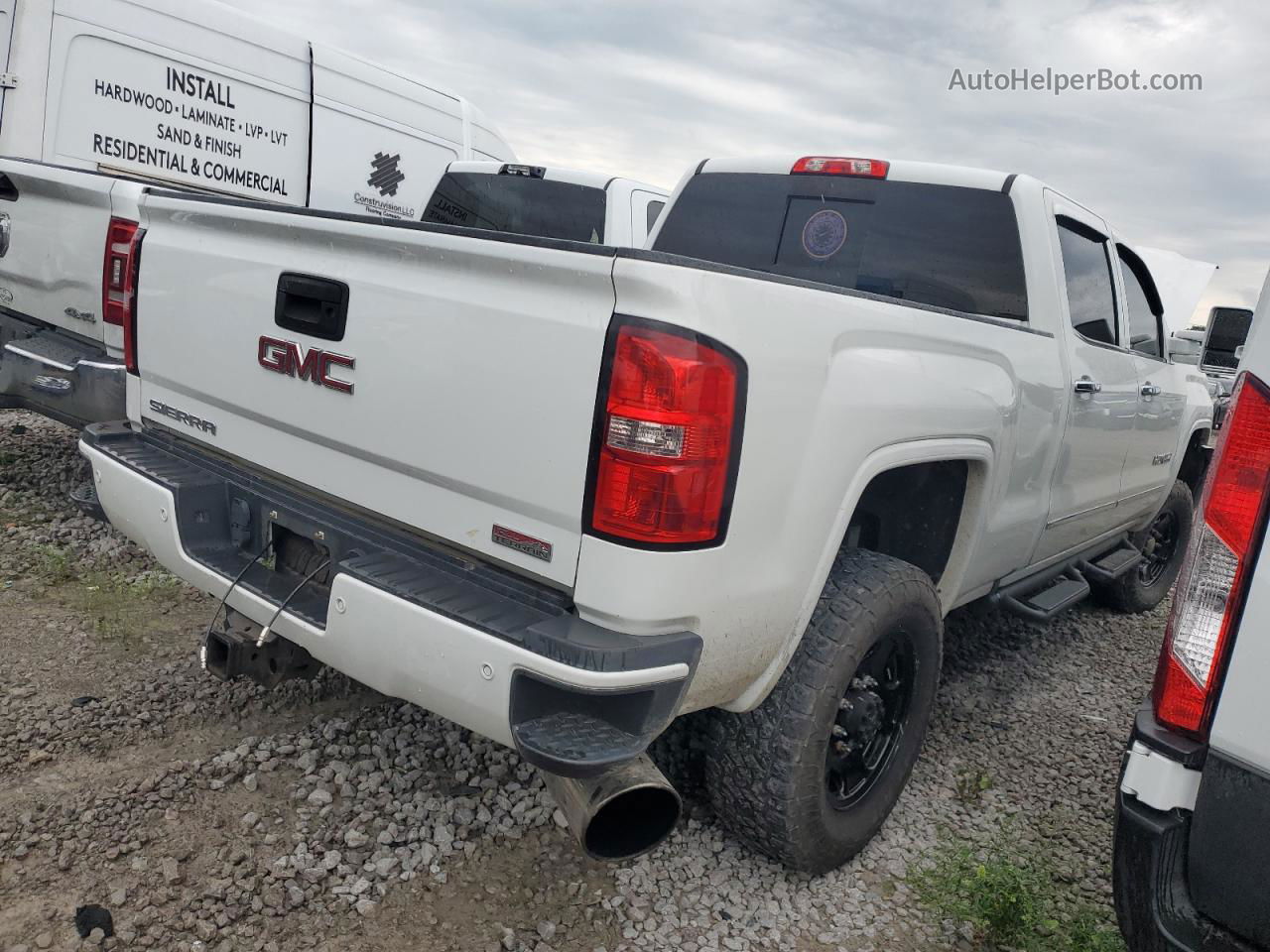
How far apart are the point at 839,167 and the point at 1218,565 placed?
7.80ft

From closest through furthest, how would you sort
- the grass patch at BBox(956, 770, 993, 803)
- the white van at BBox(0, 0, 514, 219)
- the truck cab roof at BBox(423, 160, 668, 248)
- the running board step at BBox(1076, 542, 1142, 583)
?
the grass patch at BBox(956, 770, 993, 803) → the running board step at BBox(1076, 542, 1142, 583) → the white van at BBox(0, 0, 514, 219) → the truck cab roof at BBox(423, 160, 668, 248)

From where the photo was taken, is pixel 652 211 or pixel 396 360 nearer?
pixel 396 360

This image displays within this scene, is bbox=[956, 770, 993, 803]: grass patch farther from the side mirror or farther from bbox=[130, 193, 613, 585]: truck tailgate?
the side mirror

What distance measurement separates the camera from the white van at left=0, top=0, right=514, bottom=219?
228 inches

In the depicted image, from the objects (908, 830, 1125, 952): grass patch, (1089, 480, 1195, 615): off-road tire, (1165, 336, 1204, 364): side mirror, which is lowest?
(908, 830, 1125, 952): grass patch

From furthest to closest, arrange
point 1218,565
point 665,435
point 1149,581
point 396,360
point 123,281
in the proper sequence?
point 1149,581 < point 123,281 < point 396,360 < point 665,435 < point 1218,565

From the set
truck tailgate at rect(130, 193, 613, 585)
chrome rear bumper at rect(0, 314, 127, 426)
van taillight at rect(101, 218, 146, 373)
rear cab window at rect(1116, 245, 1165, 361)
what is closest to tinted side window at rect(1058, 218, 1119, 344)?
rear cab window at rect(1116, 245, 1165, 361)

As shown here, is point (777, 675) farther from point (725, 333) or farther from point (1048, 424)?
point (1048, 424)

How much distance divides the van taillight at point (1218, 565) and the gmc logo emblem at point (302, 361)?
1.84 metres

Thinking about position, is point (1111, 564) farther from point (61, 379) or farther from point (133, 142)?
point (133, 142)

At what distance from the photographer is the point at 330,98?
7492mm

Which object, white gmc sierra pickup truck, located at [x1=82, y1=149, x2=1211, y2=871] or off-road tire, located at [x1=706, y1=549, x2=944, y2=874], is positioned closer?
white gmc sierra pickup truck, located at [x1=82, y1=149, x2=1211, y2=871]

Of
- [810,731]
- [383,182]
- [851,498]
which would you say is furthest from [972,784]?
[383,182]

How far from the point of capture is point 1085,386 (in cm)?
346
